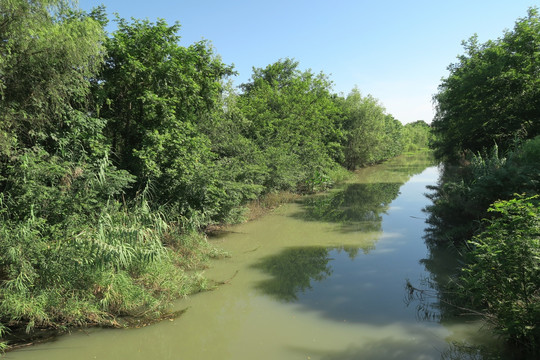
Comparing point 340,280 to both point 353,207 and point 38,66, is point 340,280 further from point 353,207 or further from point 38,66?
point 353,207

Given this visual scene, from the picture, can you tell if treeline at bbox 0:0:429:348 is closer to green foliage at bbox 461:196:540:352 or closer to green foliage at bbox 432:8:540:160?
green foliage at bbox 461:196:540:352

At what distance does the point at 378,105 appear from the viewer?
1511 inches

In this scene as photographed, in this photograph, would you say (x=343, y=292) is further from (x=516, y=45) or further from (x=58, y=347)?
(x=516, y=45)

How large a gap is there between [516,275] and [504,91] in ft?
47.9

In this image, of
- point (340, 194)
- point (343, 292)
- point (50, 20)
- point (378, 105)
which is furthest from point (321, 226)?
point (378, 105)

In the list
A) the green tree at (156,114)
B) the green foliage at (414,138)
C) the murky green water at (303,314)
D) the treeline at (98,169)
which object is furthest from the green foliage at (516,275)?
the green foliage at (414,138)

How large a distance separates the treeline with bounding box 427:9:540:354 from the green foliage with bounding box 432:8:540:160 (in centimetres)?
4

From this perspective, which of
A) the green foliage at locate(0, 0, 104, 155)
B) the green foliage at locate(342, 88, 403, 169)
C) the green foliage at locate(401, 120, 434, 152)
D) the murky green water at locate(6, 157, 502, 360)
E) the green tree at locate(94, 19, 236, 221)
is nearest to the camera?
the murky green water at locate(6, 157, 502, 360)

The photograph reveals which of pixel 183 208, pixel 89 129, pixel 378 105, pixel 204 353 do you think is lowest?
pixel 204 353

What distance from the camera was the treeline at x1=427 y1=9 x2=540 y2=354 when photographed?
4.73 metres

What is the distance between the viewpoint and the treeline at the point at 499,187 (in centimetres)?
473

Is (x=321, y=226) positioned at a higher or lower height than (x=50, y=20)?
lower

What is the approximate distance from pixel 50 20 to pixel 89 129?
254 cm

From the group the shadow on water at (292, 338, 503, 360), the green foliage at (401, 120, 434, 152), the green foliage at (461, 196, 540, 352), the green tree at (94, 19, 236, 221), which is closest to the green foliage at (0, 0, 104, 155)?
the green tree at (94, 19, 236, 221)
